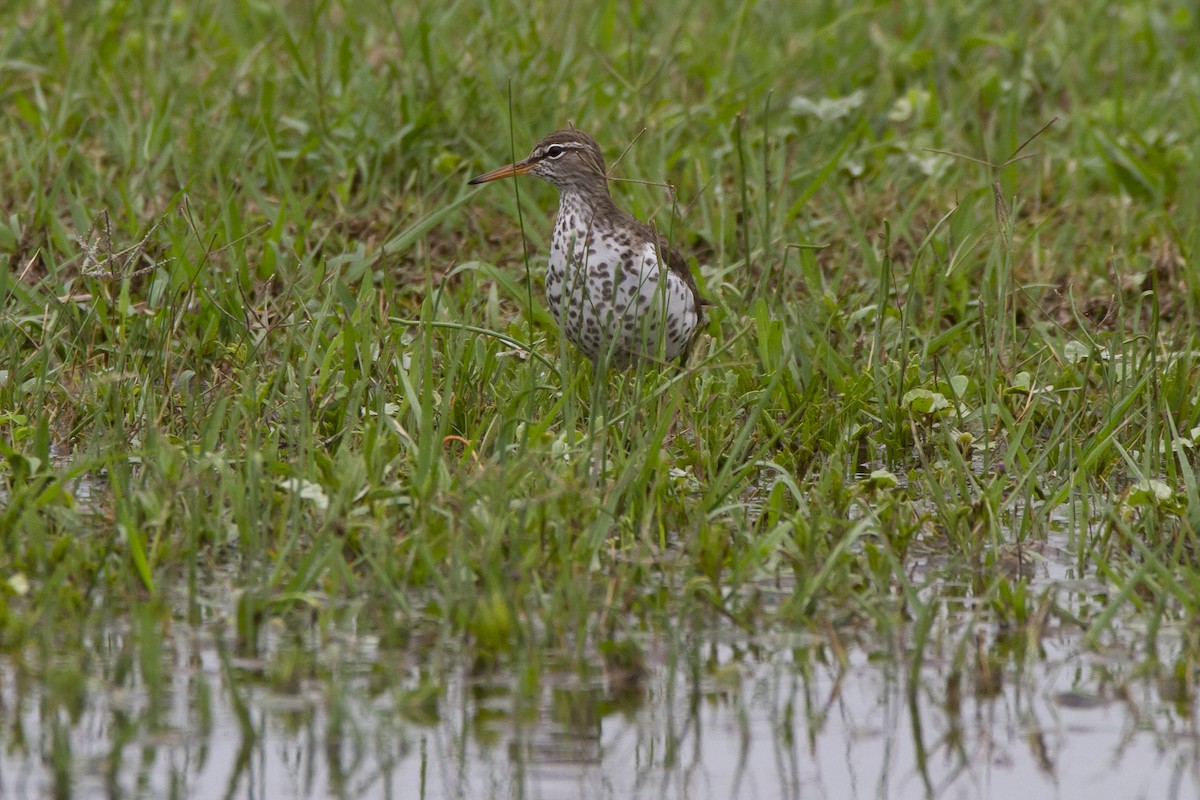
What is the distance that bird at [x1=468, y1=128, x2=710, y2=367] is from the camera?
6.61m

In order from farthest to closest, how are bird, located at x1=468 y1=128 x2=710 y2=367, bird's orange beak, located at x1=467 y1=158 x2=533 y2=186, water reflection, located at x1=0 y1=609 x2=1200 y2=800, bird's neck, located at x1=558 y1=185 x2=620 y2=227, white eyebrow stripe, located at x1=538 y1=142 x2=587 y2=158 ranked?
bird's orange beak, located at x1=467 y1=158 x2=533 y2=186
white eyebrow stripe, located at x1=538 y1=142 x2=587 y2=158
bird's neck, located at x1=558 y1=185 x2=620 y2=227
bird, located at x1=468 y1=128 x2=710 y2=367
water reflection, located at x1=0 y1=609 x2=1200 y2=800

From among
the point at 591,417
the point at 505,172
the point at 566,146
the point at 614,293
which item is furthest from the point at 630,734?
the point at 505,172

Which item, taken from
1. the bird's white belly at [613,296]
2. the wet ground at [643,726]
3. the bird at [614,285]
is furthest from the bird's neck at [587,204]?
the wet ground at [643,726]

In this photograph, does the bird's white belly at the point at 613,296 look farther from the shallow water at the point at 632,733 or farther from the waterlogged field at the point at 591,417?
the shallow water at the point at 632,733

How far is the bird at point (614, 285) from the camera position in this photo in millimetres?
6609

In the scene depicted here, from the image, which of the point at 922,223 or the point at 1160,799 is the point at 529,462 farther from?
the point at 922,223

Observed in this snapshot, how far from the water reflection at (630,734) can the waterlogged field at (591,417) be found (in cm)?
1

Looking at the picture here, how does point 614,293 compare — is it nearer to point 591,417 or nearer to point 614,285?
point 614,285

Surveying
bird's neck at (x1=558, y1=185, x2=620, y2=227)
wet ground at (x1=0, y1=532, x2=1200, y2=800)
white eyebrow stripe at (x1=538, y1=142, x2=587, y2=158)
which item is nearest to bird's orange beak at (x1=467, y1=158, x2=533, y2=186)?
white eyebrow stripe at (x1=538, y1=142, x2=587, y2=158)

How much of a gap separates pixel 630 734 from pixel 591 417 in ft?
4.55

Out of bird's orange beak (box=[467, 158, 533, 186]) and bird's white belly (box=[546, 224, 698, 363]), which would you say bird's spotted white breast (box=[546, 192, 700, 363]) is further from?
bird's orange beak (box=[467, 158, 533, 186])

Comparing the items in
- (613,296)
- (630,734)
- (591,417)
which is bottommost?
(630,734)

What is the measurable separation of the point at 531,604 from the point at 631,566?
344 mm

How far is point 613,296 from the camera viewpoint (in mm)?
6637
